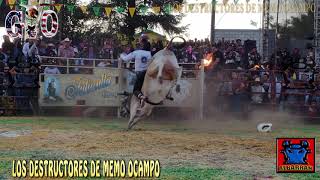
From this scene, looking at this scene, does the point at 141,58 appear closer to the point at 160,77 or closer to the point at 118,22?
the point at 160,77

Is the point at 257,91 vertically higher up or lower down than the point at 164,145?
higher up

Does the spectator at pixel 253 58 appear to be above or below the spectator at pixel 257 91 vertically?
above

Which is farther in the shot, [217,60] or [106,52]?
[106,52]

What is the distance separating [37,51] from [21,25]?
3.43 meters

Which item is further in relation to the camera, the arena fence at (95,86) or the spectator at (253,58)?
the spectator at (253,58)

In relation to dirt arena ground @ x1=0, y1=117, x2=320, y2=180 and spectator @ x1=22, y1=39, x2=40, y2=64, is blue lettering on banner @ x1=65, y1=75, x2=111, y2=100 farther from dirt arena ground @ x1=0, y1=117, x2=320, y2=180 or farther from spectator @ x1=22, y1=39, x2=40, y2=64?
dirt arena ground @ x1=0, y1=117, x2=320, y2=180

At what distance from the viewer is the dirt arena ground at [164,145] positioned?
8.58 meters

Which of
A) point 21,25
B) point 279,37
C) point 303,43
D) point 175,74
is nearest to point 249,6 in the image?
point 303,43

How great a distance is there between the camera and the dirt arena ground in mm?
8578

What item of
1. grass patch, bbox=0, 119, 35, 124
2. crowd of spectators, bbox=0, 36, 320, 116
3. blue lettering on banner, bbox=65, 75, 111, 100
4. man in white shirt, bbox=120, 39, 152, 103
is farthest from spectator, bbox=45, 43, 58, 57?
man in white shirt, bbox=120, 39, 152, 103

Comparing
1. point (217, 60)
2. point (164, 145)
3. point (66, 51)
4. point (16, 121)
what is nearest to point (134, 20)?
point (66, 51)

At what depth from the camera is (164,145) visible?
11.1 m

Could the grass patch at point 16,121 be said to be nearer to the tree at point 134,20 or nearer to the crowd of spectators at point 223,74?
the crowd of spectators at point 223,74

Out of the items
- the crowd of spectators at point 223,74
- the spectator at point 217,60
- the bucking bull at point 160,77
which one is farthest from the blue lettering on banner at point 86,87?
the bucking bull at point 160,77
